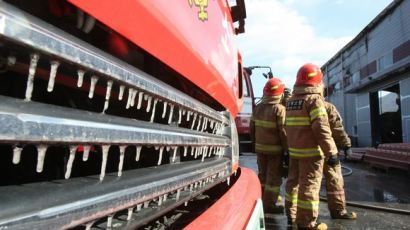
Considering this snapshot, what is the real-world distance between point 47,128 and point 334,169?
15.6ft

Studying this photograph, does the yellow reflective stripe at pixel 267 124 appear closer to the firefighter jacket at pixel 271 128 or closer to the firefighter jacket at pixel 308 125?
the firefighter jacket at pixel 271 128

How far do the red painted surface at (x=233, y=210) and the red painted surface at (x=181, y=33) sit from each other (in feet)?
1.54

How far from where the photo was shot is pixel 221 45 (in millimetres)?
1839

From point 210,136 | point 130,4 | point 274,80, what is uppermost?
point 274,80

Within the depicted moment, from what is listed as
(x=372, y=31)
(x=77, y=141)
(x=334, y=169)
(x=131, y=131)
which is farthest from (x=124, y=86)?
(x=372, y=31)

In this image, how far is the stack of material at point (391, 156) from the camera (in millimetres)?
8648

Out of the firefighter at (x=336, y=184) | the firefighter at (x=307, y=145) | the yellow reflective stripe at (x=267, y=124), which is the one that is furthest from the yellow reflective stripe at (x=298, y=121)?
the yellow reflective stripe at (x=267, y=124)

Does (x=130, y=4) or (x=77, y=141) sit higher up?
(x=130, y=4)

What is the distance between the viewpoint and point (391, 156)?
9.38 metres

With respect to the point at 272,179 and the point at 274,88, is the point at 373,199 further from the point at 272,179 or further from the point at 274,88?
the point at 274,88

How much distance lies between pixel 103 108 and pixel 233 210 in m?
0.81

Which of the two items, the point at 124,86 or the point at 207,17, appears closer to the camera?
the point at 124,86

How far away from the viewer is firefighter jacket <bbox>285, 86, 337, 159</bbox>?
427 cm

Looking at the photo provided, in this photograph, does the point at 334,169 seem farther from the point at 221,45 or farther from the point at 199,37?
the point at 199,37
